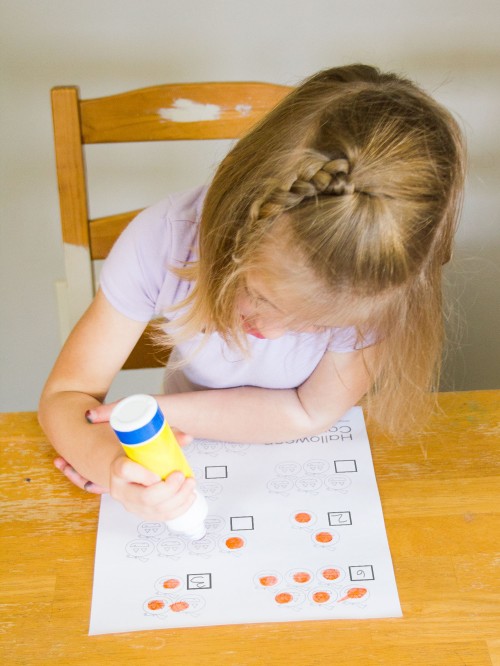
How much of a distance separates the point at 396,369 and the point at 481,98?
2.19ft

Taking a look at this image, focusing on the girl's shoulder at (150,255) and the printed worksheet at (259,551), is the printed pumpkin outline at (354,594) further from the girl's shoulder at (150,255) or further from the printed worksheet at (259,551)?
the girl's shoulder at (150,255)

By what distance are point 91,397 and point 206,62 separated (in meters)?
0.64

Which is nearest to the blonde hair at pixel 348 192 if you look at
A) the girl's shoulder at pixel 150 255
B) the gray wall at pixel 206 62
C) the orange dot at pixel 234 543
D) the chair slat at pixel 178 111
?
the girl's shoulder at pixel 150 255

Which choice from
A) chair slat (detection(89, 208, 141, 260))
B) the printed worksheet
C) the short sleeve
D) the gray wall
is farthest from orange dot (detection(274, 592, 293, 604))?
the gray wall

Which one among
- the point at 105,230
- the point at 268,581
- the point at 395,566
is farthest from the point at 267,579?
the point at 105,230

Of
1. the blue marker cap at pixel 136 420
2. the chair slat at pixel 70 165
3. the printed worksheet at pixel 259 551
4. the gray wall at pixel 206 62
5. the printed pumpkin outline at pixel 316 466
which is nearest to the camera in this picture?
the blue marker cap at pixel 136 420

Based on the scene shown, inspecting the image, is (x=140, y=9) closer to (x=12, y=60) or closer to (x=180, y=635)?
(x=12, y=60)

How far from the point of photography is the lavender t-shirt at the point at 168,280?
80 centimetres

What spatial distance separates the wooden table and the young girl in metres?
0.04

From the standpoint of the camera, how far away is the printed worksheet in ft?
2.10

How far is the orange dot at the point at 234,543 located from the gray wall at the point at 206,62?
78cm

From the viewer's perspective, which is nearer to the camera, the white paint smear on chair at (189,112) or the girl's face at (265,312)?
the girl's face at (265,312)

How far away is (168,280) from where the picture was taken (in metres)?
0.81

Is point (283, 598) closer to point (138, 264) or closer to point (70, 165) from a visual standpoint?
point (138, 264)
